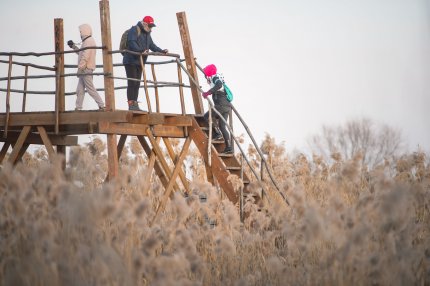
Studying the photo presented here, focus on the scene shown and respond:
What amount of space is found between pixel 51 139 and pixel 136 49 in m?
2.77

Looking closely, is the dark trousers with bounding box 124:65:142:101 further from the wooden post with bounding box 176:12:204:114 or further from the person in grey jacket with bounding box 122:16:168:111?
the wooden post with bounding box 176:12:204:114

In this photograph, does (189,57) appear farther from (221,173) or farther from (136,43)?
(221,173)

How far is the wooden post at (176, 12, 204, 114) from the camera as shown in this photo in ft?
50.5

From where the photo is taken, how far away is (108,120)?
529 inches

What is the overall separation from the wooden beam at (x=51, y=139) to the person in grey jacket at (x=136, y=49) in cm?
172

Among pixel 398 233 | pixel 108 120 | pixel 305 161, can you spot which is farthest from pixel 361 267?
pixel 305 161

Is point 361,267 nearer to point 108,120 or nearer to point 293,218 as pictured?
point 293,218

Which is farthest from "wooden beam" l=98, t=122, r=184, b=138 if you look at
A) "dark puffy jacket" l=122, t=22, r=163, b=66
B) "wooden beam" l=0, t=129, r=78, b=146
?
"wooden beam" l=0, t=129, r=78, b=146

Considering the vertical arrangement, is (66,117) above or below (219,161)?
above

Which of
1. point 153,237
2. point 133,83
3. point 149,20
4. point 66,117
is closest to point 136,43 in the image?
point 149,20

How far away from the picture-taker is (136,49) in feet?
46.4

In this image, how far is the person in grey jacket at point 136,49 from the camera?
561 inches

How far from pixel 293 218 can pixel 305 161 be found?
8538mm

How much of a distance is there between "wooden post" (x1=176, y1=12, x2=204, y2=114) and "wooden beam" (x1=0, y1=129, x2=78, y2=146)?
2.63 m
